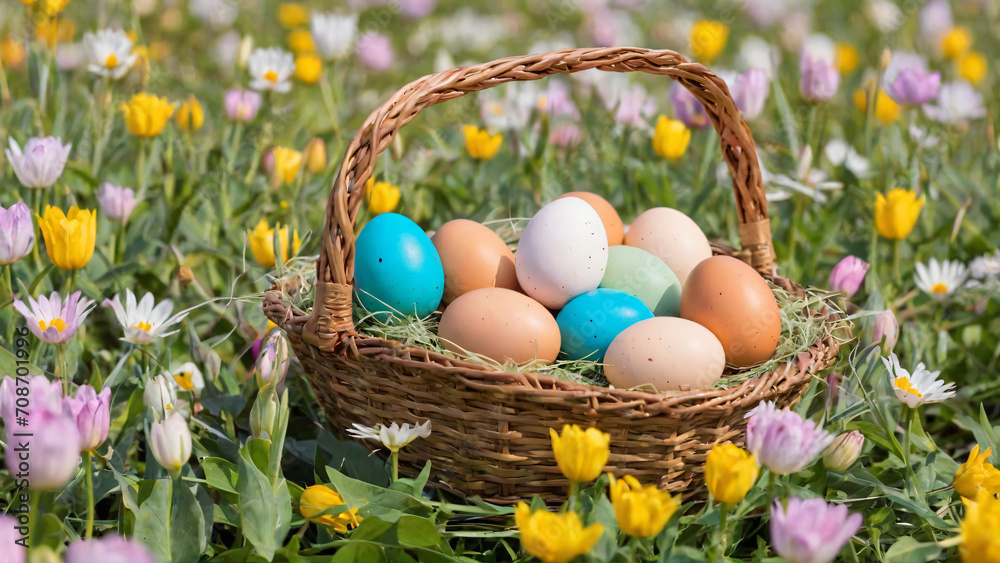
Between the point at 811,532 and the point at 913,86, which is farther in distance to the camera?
the point at 913,86

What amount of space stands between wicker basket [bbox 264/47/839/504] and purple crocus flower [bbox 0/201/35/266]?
0.39 m

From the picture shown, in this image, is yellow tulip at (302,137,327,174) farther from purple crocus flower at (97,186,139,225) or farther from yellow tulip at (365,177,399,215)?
purple crocus flower at (97,186,139,225)

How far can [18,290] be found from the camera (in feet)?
5.34

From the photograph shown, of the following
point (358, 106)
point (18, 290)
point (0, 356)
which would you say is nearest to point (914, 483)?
point (0, 356)

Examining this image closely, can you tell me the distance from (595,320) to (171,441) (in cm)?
67

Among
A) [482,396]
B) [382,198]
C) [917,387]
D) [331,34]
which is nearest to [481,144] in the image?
[382,198]

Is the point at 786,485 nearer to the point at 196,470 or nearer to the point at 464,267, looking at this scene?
the point at 464,267

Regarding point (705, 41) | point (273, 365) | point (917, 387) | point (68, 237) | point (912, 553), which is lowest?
point (912, 553)

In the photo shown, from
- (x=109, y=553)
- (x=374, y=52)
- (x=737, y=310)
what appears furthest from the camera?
(x=374, y=52)

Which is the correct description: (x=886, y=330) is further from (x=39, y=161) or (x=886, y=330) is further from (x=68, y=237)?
(x=39, y=161)

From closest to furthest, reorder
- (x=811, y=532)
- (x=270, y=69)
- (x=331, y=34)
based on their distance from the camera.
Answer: (x=811, y=532), (x=270, y=69), (x=331, y=34)

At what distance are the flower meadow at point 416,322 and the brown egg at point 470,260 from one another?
0.29 m

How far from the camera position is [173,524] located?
1.09 meters

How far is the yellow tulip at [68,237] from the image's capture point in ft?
4.20
